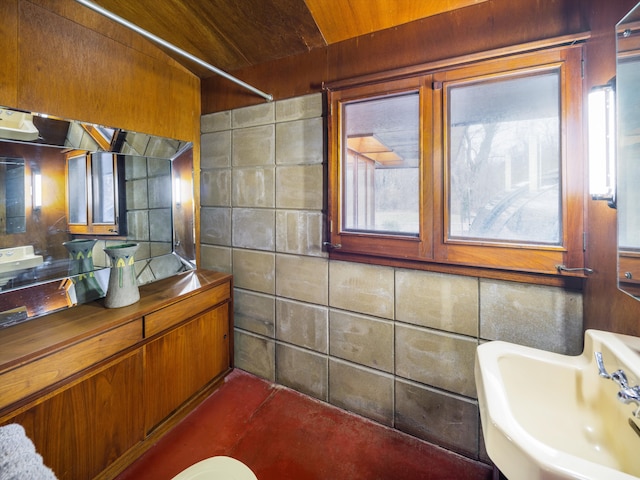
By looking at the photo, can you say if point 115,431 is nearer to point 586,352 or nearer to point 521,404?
point 521,404

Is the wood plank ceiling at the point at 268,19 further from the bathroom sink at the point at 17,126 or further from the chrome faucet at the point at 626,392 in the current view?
the chrome faucet at the point at 626,392

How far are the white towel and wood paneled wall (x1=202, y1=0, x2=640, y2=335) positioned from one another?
1.68 metres

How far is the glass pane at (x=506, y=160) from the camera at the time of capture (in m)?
A: 1.34

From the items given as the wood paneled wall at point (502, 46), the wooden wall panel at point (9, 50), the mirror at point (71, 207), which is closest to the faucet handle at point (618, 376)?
the wood paneled wall at point (502, 46)

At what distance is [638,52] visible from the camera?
904 millimetres

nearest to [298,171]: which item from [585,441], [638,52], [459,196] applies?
[459,196]

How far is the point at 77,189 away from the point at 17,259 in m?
0.44

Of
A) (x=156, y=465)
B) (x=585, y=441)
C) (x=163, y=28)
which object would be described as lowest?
(x=156, y=465)

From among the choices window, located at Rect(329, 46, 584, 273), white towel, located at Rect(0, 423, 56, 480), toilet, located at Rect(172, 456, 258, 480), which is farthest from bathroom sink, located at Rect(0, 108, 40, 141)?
toilet, located at Rect(172, 456, 258, 480)

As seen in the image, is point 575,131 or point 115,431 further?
point 115,431

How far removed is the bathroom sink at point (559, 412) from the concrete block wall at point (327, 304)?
0.35 m

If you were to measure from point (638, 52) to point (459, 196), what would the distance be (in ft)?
2.50

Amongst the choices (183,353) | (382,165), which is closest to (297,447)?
(183,353)

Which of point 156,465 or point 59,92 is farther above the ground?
point 59,92
